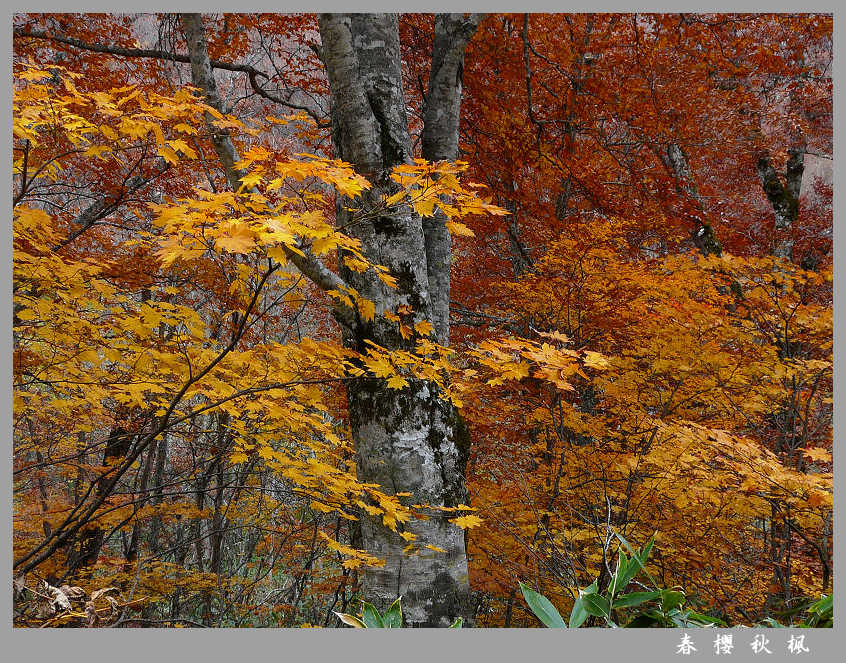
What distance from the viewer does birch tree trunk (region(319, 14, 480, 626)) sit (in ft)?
9.62

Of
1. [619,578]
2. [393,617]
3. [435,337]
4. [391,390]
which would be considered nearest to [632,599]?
[619,578]

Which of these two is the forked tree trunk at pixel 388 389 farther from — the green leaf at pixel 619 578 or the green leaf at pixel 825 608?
the green leaf at pixel 825 608

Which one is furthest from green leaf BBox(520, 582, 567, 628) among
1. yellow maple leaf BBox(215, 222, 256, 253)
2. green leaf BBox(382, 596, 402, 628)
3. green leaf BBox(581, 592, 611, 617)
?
yellow maple leaf BBox(215, 222, 256, 253)

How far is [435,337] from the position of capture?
3.52 meters

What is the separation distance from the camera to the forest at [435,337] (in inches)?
85.9

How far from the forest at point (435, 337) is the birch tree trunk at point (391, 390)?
0.05 feet

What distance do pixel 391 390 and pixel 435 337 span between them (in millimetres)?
672

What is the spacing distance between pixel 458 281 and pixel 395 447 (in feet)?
16.5

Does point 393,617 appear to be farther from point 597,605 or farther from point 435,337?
point 435,337

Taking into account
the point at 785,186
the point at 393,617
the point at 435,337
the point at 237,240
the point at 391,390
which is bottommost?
the point at 393,617

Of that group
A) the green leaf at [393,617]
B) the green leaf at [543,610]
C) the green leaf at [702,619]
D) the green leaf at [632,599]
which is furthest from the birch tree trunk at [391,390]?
the green leaf at [702,619]

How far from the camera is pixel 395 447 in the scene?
2.95 metres

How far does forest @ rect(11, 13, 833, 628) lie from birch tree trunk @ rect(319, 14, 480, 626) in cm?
1

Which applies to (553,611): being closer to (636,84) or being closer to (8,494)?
(8,494)
